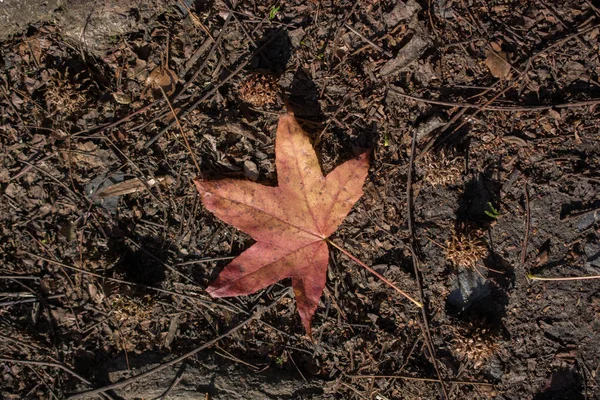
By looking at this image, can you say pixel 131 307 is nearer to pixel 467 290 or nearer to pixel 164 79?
pixel 164 79

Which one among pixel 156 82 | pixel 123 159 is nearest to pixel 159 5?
pixel 156 82

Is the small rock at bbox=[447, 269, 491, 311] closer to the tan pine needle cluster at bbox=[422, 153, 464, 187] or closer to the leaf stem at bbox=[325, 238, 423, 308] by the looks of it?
the leaf stem at bbox=[325, 238, 423, 308]

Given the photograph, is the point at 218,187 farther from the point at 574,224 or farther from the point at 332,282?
the point at 574,224

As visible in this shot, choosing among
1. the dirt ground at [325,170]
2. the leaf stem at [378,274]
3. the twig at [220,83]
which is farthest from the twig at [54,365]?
the leaf stem at [378,274]

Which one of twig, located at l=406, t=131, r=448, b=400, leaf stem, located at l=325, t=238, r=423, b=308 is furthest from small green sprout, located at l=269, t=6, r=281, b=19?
leaf stem, located at l=325, t=238, r=423, b=308

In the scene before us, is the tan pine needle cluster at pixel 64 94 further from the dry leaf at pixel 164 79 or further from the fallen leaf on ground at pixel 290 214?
the fallen leaf on ground at pixel 290 214
